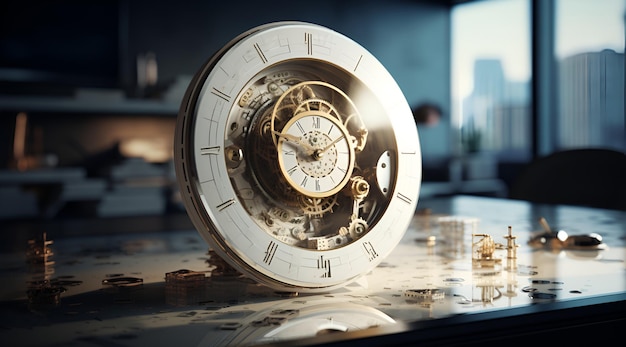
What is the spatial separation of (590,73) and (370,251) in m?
4.19

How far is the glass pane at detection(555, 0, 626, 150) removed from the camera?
4.43m

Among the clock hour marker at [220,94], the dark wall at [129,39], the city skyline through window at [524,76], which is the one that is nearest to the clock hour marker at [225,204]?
the clock hour marker at [220,94]

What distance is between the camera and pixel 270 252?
75 centimetres

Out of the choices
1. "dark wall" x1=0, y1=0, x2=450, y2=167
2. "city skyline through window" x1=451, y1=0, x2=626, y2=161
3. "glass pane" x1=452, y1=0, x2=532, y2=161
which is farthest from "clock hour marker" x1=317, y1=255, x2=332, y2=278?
"glass pane" x1=452, y1=0, x2=532, y2=161

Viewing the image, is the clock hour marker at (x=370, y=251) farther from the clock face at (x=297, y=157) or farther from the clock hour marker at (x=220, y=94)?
the clock hour marker at (x=220, y=94)

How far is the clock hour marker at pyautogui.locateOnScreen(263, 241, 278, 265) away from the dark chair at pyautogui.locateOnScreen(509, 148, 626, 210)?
133cm

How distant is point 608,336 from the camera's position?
2.27ft

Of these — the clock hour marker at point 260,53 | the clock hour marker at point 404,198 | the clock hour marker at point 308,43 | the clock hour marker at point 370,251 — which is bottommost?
the clock hour marker at point 370,251

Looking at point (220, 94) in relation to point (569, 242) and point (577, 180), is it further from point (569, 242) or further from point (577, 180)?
point (577, 180)

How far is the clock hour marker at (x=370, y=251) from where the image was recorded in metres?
0.81

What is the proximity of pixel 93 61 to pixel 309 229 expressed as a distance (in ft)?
12.0

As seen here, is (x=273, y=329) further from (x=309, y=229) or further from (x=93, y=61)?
(x=93, y=61)

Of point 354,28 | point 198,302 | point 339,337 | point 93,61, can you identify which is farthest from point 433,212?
point 354,28

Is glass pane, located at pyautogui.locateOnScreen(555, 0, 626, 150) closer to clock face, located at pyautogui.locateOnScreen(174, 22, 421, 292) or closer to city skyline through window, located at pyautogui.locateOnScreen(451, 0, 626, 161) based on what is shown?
city skyline through window, located at pyautogui.locateOnScreen(451, 0, 626, 161)
